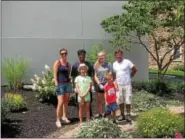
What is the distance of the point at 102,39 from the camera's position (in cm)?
1545

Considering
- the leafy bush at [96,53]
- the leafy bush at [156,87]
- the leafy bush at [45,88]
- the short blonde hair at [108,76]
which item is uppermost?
the leafy bush at [96,53]

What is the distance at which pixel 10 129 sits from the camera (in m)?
9.09

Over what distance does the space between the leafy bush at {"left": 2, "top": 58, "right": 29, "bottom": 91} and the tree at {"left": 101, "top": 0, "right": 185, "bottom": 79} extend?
2996 millimetres

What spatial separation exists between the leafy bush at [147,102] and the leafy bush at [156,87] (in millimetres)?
648

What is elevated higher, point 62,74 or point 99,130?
point 62,74

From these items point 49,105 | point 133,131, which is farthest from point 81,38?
point 133,131

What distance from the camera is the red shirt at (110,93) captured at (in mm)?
9110

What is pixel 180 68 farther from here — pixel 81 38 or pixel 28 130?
pixel 28 130

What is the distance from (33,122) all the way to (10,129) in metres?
0.71

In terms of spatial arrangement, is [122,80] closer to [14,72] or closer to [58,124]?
[58,124]

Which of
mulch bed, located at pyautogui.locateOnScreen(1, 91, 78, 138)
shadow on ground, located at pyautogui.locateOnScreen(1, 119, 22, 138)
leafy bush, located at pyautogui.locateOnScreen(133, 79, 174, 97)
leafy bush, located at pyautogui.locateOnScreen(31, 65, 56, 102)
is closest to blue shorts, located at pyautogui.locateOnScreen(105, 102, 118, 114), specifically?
mulch bed, located at pyautogui.locateOnScreen(1, 91, 78, 138)

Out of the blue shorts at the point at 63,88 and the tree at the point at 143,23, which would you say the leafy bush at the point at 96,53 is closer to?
the tree at the point at 143,23

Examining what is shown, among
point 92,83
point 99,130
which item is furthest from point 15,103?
point 99,130

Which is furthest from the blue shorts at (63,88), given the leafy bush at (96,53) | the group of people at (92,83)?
the leafy bush at (96,53)
